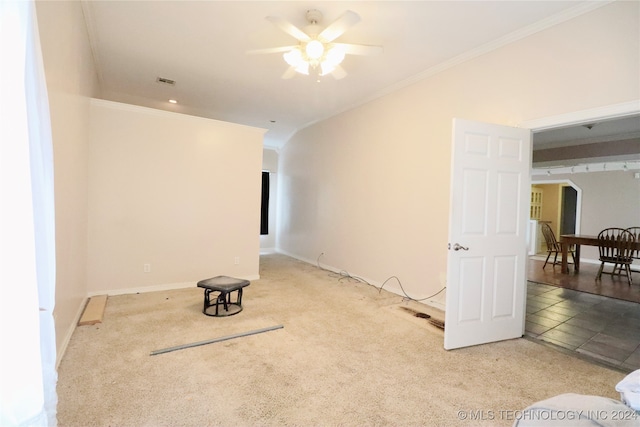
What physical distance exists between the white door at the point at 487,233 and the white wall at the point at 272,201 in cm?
579

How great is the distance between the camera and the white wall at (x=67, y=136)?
1.89 m

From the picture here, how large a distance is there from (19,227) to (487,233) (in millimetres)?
3097

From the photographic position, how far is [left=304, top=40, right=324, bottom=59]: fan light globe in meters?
2.65

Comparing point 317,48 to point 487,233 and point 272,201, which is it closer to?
point 487,233

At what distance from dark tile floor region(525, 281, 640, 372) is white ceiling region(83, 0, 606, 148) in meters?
2.91

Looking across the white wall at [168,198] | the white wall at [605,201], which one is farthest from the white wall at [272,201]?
the white wall at [605,201]

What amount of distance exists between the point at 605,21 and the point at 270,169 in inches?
257

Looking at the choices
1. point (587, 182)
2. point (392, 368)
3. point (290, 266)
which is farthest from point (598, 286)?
point (290, 266)

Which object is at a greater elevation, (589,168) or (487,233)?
(589,168)

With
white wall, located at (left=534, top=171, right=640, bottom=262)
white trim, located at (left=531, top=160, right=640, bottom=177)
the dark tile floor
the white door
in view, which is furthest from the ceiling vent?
white wall, located at (left=534, top=171, right=640, bottom=262)

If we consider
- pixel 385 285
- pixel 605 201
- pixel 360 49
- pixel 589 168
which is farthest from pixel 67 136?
pixel 605 201

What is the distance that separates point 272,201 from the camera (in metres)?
7.91

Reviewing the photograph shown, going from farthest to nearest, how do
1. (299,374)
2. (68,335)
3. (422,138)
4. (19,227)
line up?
(422,138) → (68,335) → (299,374) → (19,227)

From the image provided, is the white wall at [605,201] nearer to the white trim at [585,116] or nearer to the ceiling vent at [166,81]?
the white trim at [585,116]
